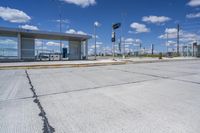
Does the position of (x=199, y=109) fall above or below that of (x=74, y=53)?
below

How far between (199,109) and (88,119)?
272 centimetres

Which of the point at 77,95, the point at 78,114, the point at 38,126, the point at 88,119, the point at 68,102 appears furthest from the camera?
the point at 77,95

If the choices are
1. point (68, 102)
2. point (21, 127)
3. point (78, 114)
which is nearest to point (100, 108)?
point (78, 114)

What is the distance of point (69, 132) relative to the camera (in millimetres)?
3004

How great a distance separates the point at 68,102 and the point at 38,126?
1.61 meters

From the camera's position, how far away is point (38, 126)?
3.24 m

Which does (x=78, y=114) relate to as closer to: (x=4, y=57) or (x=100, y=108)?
(x=100, y=108)

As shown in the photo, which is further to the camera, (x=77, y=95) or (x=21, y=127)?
(x=77, y=95)

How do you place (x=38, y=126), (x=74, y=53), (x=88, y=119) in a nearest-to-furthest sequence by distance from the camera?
(x=38, y=126) < (x=88, y=119) < (x=74, y=53)

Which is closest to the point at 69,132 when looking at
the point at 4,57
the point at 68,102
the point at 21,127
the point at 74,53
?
the point at 21,127

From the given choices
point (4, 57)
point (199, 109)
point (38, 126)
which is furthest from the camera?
point (4, 57)

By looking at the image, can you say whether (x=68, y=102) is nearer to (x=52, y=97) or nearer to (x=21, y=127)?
(x=52, y=97)

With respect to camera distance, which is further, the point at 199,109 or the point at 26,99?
the point at 26,99

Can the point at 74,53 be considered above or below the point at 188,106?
above
